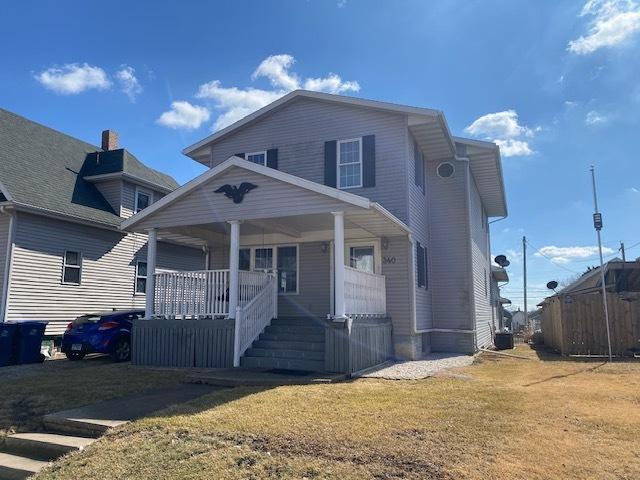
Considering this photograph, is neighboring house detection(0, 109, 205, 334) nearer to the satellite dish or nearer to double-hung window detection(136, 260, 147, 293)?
double-hung window detection(136, 260, 147, 293)

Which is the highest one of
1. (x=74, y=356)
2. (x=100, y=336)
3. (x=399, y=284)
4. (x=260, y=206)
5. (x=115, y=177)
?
(x=115, y=177)

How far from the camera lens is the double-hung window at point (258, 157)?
1490 centimetres

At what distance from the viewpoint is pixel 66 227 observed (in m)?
16.5

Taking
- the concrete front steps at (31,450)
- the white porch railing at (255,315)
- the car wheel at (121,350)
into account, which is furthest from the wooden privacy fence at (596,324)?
→ the concrete front steps at (31,450)

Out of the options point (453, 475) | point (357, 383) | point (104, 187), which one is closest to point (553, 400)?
point (357, 383)

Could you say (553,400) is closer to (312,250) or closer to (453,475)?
(453,475)

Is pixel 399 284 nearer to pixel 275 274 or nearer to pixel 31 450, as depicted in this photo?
pixel 275 274

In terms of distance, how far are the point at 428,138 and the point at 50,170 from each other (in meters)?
13.2

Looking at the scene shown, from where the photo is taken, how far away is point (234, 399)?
7086mm

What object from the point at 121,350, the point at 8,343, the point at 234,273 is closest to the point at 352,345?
the point at 234,273

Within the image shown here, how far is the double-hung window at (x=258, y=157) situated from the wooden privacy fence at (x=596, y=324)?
9.89 meters

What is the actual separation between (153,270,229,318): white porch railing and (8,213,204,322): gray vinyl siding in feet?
19.6

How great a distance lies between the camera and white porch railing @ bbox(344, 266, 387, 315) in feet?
34.1

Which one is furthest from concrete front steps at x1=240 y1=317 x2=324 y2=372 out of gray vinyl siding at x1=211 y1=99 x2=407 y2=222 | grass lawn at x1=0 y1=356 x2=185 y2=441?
gray vinyl siding at x1=211 y1=99 x2=407 y2=222
